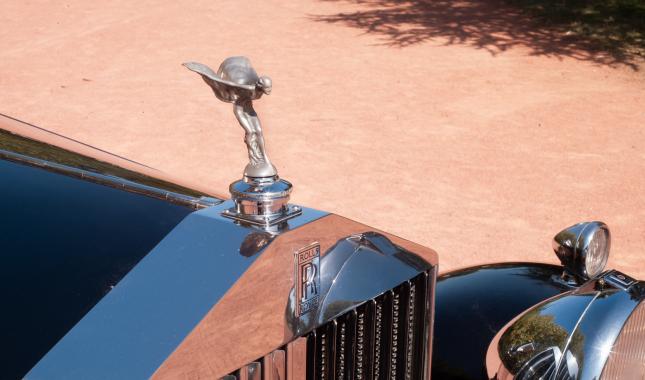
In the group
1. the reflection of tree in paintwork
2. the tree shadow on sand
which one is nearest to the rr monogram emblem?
the reflection of tree in paintwork

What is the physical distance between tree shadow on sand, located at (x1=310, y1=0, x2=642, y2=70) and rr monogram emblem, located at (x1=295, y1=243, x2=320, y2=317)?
9.01 m

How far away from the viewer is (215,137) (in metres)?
6.89

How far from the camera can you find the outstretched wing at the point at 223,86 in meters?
1.46

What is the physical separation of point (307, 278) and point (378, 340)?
310 mm

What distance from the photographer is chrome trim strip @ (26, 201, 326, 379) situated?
1231 millimetres

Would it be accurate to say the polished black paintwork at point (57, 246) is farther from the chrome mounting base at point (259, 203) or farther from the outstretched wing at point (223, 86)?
the outstretched wing at point (223, 86)

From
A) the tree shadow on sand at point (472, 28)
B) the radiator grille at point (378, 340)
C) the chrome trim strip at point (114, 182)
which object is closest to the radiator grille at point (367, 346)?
the radiator grille at point (378, 340)

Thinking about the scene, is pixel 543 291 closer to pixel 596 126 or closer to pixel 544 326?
pixel 544 326

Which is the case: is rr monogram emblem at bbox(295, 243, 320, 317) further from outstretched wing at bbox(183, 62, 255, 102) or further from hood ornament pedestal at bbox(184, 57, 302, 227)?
outstretched wing at bbox(183, 62, 255, 102)

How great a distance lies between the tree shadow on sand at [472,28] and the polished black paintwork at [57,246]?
9.05m

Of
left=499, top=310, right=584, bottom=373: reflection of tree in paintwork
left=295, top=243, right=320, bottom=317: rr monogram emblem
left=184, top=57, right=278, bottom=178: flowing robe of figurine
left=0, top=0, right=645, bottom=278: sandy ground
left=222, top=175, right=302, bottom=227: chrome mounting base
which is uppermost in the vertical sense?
left=184, top=57, right=278, bottom=178: flowing robe of figurine

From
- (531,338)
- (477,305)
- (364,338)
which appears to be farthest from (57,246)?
(477,305)

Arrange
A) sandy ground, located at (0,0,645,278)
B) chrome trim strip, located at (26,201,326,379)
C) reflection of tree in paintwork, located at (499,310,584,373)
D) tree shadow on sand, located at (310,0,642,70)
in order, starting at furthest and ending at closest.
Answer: tree shadow on sand, located at (310,0,642,70), sandy ground, located at (0,0,645,278), reflection of tree in paintwork, located at (499,310,584,373), chrome trim strip, located at (26,201,326,379)

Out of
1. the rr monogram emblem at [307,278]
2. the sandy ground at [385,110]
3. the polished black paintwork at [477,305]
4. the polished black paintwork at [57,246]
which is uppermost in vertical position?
the polished black paintwork at [57,246]
